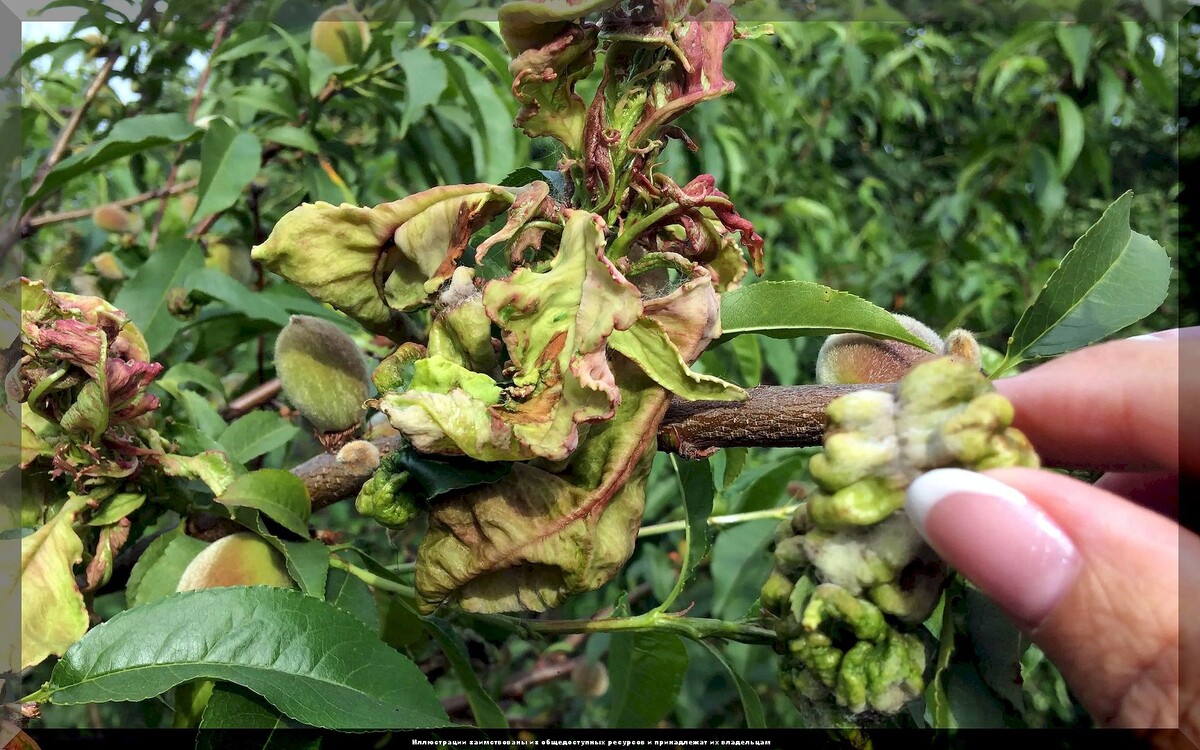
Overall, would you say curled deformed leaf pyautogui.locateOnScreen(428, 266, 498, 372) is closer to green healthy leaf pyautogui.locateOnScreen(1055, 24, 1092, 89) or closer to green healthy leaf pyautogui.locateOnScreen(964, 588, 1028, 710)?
green healthy leaf pyautogui.locateOnScreen(964, 588, 1028, 710)

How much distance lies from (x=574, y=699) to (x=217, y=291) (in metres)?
2.16

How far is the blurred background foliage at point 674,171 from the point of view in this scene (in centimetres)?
165

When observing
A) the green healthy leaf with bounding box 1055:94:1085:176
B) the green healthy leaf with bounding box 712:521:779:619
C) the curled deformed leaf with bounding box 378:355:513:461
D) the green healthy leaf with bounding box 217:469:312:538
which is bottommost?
the green healthy leaf with bounding box 712:521:779:619

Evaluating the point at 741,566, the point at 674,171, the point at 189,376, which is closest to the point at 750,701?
the point at 741,566

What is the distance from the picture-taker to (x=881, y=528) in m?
0.67

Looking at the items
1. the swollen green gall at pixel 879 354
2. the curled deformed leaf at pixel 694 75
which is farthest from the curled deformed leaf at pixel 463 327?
the swollen green gall at pixel 879 354

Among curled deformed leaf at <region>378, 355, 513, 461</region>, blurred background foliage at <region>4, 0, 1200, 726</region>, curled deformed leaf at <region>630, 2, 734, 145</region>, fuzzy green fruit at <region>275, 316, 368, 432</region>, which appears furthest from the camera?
blurred background foliage at <region>4, 0, 1200, 726</region>

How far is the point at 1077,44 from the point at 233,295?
2.66 metres

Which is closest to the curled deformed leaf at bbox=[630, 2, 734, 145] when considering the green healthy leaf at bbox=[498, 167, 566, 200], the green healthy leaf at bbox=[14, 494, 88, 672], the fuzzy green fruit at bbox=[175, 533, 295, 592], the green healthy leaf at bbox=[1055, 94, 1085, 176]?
the green healthy leaf at bbox=[498, 167, 566, 200]

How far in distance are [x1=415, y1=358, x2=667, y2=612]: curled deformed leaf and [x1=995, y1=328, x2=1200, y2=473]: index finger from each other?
0.39 metres

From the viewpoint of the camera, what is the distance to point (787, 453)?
1.72m

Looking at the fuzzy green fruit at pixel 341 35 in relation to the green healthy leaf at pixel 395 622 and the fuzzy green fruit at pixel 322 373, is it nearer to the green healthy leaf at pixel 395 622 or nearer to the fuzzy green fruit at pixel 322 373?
the fuzzy green fruit at pixel 322 373

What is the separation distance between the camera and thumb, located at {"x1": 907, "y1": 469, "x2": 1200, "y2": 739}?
0.60 meters

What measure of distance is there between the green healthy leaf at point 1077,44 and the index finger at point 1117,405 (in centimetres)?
220
